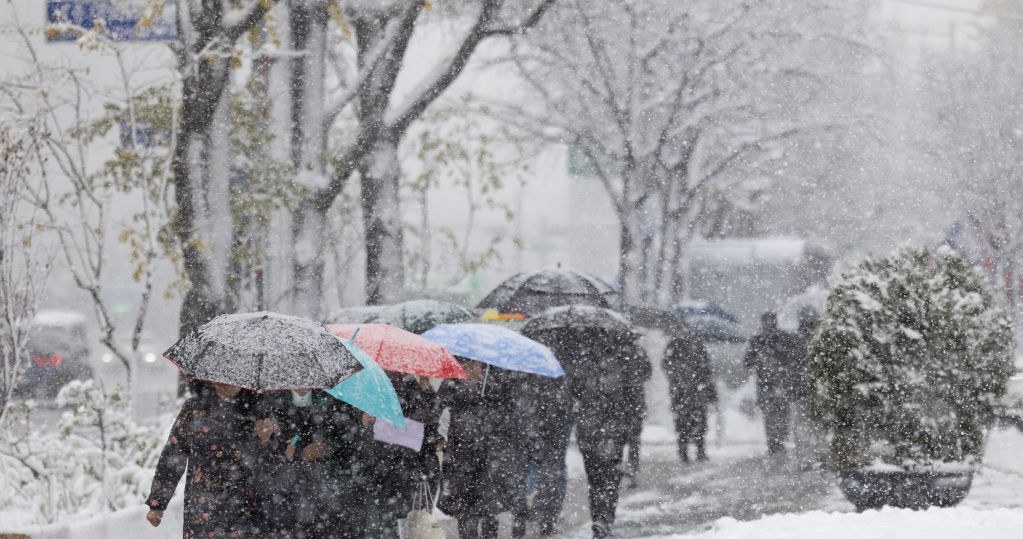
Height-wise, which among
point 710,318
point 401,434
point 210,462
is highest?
point 210,462

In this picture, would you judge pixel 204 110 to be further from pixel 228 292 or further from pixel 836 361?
pixel 836 361

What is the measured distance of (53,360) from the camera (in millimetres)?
18453

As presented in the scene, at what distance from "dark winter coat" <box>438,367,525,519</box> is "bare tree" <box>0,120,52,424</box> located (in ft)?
9.16

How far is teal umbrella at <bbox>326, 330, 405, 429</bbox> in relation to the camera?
19.5 ft

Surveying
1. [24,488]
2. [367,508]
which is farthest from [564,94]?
[367,508]

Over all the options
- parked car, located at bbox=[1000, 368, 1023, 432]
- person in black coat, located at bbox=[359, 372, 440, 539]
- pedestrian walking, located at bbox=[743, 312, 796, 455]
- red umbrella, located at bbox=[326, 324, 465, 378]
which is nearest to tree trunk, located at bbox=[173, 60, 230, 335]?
red umbrella, located at bbox=[326, 324, 465, 378]

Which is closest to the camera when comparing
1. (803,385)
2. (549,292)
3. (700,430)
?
(549,292)

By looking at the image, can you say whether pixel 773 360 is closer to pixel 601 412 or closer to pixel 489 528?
pixel 601 412

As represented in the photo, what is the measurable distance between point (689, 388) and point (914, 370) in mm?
4783

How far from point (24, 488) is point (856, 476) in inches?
234

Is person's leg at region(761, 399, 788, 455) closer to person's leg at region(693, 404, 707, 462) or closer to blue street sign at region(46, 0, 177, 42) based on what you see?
person's leg at region(693, 404, 707, 462)

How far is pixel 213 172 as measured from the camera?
10.0 metres

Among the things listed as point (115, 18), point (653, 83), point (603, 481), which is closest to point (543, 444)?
point (603, 481)

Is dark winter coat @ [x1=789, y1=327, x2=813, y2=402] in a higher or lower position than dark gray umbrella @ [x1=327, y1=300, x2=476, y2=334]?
lower
